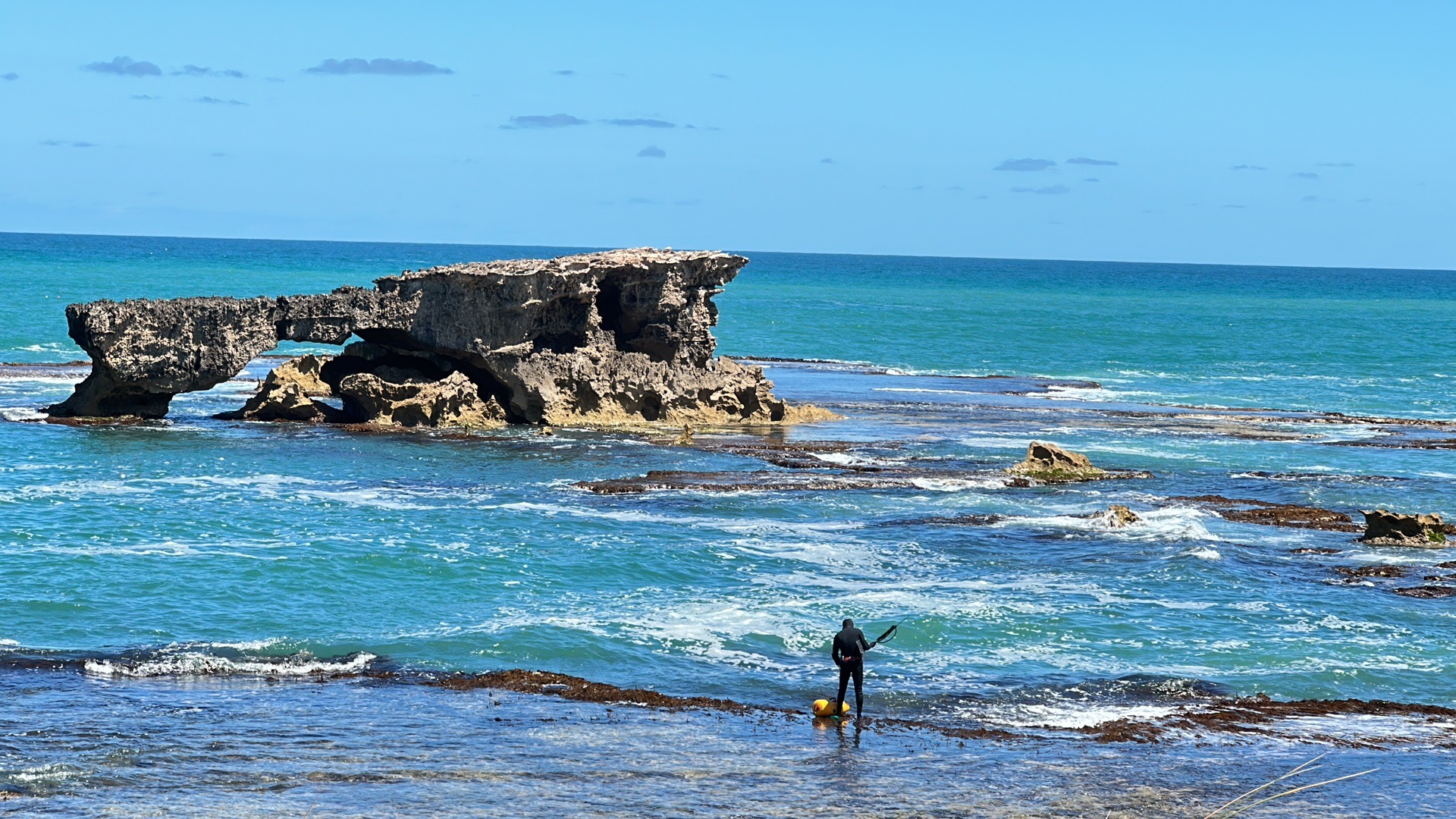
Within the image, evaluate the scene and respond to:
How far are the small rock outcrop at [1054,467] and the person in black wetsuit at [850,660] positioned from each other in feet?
61.8

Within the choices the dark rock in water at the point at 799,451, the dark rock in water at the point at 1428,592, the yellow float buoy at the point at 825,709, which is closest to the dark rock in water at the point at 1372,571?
the dark rock in water at the point at 1428,592

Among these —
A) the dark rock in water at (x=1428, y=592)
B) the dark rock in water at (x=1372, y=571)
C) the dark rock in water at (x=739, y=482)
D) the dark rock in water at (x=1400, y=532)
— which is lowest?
the dark rock in water at (x=1428, y=592)

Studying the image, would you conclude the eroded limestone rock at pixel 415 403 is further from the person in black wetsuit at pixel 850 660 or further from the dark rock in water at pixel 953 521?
the person in black wetsuit at pixel 850 660

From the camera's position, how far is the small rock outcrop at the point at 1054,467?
36844 millimetres

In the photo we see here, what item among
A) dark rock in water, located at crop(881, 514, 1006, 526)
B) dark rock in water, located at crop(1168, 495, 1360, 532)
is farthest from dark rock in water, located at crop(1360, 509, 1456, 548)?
dark rock in water, located at crop(881, 514, 1006, 526)

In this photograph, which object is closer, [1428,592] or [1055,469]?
[1428,592]

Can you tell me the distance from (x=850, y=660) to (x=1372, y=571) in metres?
13.3

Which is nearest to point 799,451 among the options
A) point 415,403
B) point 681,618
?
point 415,403

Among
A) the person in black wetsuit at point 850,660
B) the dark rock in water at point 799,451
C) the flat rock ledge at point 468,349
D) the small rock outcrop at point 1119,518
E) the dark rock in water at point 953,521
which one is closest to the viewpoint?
the person in black wetsuit at point 850,660

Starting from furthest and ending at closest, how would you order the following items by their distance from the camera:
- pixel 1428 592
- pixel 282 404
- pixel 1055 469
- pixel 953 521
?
pixel 282 404 < pixel 1055 469 < pixel 953 521 < pixel 1428 592

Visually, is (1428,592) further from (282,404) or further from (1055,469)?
(282,404)

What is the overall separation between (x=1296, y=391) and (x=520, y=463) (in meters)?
42.2

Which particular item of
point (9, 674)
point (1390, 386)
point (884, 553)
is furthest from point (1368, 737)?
point (1390, 386)

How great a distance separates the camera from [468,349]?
1686 inches
